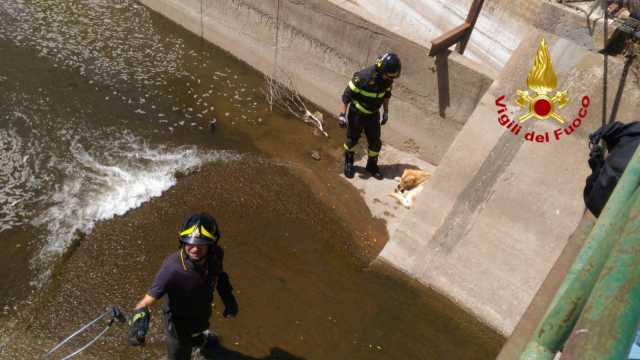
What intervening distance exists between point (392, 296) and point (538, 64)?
10.8 feet

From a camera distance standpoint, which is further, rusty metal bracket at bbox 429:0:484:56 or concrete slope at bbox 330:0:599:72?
concrete slope at bbox 330:0:599:72

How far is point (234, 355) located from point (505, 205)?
3.43 m

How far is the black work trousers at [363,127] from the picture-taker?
21.6 ft

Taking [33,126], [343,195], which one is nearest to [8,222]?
[33,126]

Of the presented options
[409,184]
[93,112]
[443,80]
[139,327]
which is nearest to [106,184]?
[93,112]

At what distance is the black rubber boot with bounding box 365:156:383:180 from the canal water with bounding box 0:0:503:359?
48 centimetres

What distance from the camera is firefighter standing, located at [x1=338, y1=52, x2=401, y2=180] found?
19.6 ft

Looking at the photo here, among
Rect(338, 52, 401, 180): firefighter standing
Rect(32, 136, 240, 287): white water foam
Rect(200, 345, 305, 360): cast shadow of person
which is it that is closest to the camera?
Rect(200, 345, 305, 360): cast shadow of person

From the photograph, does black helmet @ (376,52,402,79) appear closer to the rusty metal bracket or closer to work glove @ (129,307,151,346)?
the rusty metal bracket

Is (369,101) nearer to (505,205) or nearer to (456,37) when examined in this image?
(456,37)

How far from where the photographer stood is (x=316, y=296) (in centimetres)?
530

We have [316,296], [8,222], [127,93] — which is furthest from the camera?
[127,93]

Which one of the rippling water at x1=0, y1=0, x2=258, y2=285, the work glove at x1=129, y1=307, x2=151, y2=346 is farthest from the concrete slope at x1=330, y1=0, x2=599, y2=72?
the work glove at x1=129, y1=307, x2=151, y2=346

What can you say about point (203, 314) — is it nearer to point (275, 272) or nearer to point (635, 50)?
point (275, 272)
